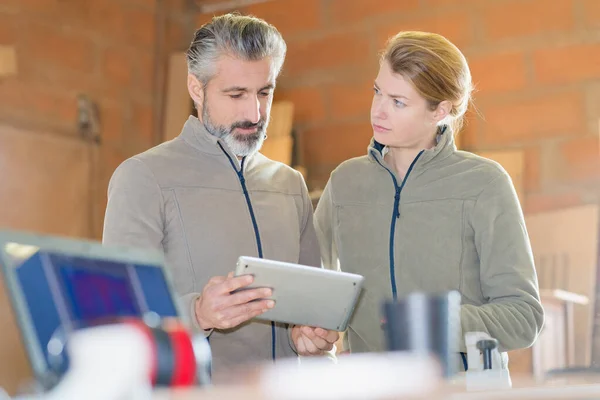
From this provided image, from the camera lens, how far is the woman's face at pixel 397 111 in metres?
2.02

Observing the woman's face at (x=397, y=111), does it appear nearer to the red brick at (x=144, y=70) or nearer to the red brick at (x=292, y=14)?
the red brick at (x=292, y=14)

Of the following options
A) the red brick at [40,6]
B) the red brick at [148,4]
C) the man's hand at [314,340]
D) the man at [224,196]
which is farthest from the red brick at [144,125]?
the man's hand at [314,340]

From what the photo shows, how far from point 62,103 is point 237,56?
5.59 feet

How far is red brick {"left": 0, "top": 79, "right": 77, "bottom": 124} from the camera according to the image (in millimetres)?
3383

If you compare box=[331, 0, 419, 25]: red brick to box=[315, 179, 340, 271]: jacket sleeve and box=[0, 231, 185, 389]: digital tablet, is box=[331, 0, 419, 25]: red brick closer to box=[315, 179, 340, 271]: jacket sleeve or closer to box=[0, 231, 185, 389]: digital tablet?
box=[315, 179, 340, 271]: jacket sleeve

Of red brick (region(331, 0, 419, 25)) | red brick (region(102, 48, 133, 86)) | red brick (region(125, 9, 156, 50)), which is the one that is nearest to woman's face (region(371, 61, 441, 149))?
red brick (region(331, 0, 419, 25))

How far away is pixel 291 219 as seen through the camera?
206 cm

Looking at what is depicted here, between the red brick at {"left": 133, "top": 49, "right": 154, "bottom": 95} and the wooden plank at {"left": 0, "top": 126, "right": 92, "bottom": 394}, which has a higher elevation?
the red brick at {"left": 133, "top": 49, "right": 154, "bottom": 95}

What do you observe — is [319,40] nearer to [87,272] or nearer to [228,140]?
[228,140]

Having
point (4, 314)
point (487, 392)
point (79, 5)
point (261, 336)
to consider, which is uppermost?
point (79, 5)

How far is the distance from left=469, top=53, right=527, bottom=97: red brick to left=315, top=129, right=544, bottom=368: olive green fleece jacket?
52.4 inches

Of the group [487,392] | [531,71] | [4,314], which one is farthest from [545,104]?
[487,392]

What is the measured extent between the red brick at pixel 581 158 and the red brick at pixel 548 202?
7 centimetres

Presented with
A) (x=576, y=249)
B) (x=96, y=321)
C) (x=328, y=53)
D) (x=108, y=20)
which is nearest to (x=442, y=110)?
(x=576, y=249)
